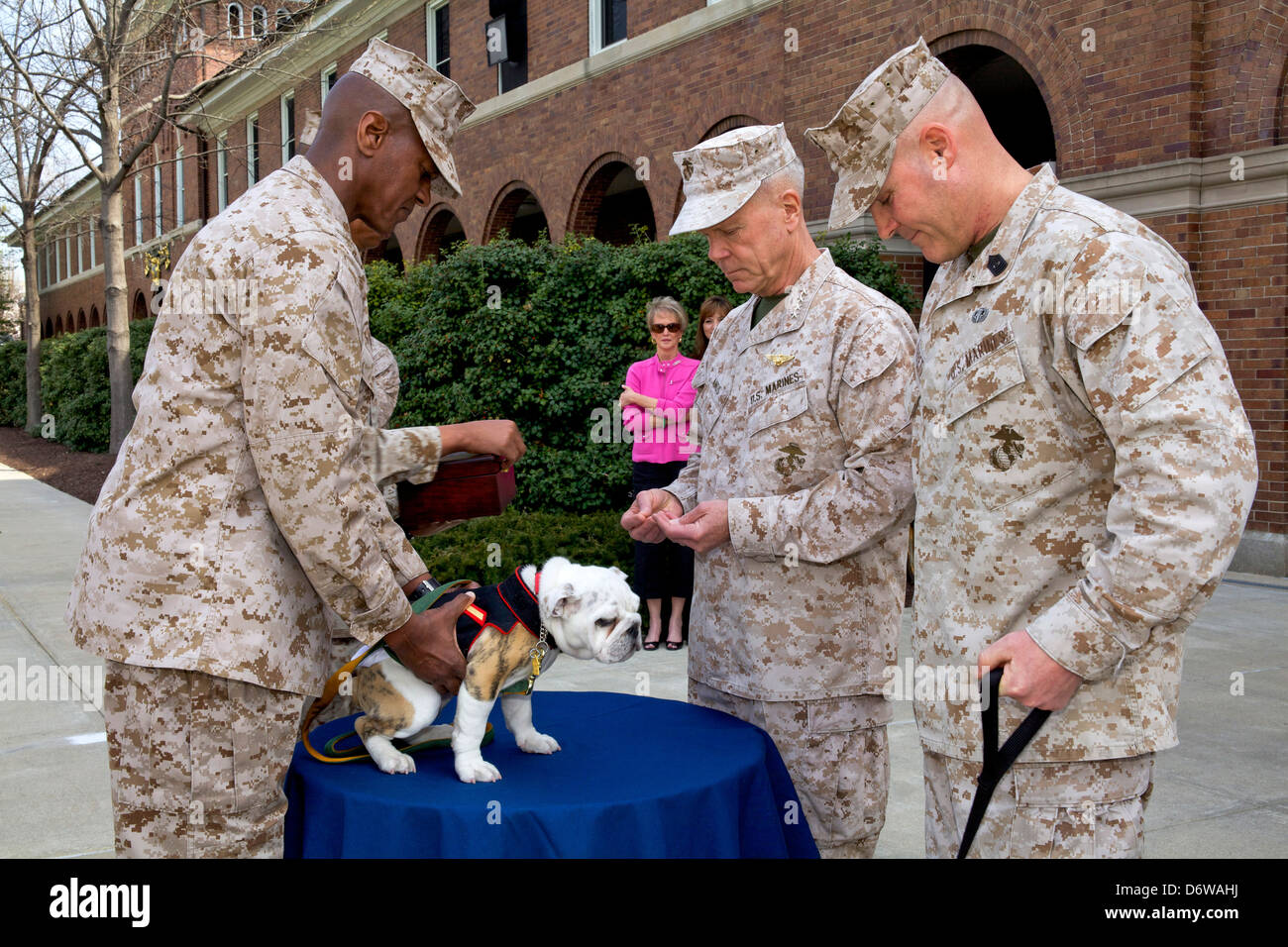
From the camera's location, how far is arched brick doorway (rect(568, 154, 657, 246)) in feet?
54.7

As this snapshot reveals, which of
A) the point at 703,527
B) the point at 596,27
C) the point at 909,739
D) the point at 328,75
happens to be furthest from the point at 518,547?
the point at 328,75

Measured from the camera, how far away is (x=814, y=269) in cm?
284

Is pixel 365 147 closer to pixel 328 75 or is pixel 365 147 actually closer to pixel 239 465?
pixel 239 465

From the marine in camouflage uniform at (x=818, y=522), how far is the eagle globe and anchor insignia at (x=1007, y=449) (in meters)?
0.64

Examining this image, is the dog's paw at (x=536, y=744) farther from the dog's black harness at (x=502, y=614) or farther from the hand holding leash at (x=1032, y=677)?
the hand holding leash at (x=1032, y=677)

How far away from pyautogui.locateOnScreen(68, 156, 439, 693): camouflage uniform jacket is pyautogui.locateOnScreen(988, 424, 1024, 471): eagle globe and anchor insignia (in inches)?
48.0

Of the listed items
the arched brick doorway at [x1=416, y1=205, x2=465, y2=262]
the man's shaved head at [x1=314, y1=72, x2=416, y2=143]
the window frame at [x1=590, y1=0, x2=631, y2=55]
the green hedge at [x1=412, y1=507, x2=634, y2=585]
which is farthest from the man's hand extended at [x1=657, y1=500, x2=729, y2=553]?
the arched brick doorway at [x1=416, y1=205, x2=465, y2=262]

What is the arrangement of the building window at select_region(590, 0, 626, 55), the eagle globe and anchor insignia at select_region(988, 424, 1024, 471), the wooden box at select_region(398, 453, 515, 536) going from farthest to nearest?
the building window at select_region(590, 0, 626, 55) → the wooden box at select_region(398, 453, 515, 536) → the eagle globe and anchor insignia at select_region(988, 424, 1024, 471)

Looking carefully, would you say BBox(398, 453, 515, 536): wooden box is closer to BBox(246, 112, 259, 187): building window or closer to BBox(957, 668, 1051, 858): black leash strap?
BBox(957, 668, 1051, 858): black leash strap

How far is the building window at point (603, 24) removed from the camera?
53.9 feet

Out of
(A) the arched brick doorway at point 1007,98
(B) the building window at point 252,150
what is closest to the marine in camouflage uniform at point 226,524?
(A) the arched brick doorway at point 1007,98

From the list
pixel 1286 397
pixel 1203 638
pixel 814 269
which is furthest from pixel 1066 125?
pixel 814 269

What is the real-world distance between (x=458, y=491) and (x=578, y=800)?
83cm
